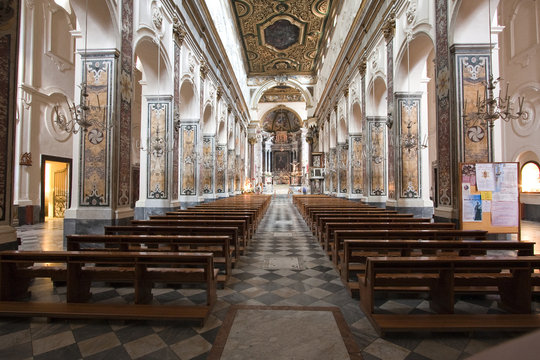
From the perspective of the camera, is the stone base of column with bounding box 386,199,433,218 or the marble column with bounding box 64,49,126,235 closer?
the marble column with bounding box 64,49,126,235

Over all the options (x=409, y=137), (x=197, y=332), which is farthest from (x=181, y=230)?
(x=409, y=137)

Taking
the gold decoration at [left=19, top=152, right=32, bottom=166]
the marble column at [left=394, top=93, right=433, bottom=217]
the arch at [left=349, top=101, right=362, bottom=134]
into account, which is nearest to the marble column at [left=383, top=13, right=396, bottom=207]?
the marble column at [left=394, top=93, right=433, bottom=217]

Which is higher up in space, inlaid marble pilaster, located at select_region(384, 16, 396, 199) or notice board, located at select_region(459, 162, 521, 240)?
inlaid marble pilaster, located at select_region(384, 16, 396, 199)

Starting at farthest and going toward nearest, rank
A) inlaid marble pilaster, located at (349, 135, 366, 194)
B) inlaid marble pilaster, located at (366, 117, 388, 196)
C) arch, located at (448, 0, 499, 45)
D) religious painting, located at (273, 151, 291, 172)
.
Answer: religious painting, located at (273, 151, 291, 172)
inlaid marble pilaster, located at (349, 135, 366, 194)
inlaid marble pilaster, located at (366, 117, 388, 196)
arch, located at (448, 0, 499, 45)

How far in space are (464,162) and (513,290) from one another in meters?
3.07

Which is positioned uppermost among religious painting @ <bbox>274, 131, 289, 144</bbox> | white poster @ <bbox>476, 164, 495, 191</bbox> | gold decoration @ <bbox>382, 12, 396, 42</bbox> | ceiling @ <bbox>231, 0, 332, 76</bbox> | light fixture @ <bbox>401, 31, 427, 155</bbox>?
ceiling @ <bbox>231, 0, 332, 76</bbox>

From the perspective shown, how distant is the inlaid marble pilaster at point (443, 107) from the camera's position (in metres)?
5.98

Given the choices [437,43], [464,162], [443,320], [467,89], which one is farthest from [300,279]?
[437,43]

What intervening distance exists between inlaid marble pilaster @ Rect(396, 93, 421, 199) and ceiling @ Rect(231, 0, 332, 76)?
10942 millimetres

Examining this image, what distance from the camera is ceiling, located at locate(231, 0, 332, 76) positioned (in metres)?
16.9

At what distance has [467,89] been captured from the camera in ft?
18.9

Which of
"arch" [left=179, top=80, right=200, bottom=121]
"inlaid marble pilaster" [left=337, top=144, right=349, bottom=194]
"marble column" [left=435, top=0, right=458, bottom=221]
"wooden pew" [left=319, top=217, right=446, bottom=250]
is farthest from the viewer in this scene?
"inlaid marble pilaster" [left=337, top=144, right=349, bottom=194]

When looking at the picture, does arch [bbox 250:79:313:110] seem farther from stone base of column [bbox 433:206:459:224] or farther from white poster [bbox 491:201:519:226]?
white poster [bbox 491:201:519:226]

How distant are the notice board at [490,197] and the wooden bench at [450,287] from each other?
2.42 meters
